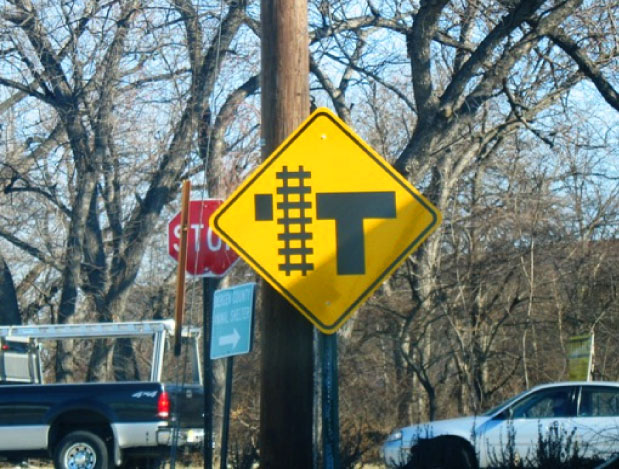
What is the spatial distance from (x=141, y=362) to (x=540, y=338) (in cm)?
1202

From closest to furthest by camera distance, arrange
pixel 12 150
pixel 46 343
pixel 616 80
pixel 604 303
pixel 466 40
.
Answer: pixel 616 80 → pixel 466 40 → pixel 604 303 → pixel 12 150 → pixel 46 343

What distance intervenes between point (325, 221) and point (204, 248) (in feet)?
14.1

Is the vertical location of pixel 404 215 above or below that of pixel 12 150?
below

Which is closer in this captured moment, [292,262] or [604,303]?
[292,262]

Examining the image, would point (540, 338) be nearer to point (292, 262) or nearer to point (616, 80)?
point (616, 80)

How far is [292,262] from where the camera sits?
5086mm

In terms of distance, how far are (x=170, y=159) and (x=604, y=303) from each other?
8674mm

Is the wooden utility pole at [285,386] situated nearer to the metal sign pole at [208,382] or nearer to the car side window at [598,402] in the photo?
the metal sign pole at [208,382]

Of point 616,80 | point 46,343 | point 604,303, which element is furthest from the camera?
point 46,343

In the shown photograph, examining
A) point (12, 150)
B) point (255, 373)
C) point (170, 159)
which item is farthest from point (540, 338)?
point (12, 150)

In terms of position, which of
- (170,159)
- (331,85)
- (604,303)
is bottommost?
(604,303)

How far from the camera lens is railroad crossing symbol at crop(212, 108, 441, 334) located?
5066mm

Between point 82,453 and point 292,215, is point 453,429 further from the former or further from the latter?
point 292,215

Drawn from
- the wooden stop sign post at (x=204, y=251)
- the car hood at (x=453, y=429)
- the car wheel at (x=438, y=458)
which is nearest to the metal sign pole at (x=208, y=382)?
the wooden stop sign post at (x=204, y=251)
